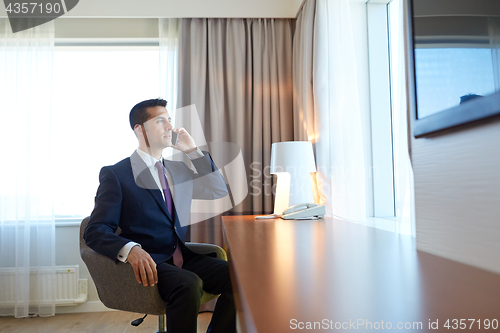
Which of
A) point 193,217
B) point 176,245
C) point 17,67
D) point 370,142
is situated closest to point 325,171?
point 370,142

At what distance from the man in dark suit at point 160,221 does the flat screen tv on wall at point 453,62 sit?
1226 millimetres

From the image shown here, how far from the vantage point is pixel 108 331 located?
106 inches

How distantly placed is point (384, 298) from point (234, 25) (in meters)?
3.09

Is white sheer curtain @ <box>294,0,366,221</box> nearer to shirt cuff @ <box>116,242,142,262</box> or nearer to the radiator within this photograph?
shirt cuff @ <box>116,242,142,262</box>

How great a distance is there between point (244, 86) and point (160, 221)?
170cm

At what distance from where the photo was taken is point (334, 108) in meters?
2.26

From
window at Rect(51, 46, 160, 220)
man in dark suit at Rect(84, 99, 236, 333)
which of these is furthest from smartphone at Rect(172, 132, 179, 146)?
window at Rect(51, 46, 160, 220)

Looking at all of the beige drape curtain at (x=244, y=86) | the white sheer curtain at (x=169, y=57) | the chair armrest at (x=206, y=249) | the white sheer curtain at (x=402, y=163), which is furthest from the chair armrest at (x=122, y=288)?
the white sheer curtain at (x=169, y=57)

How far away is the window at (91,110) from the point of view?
3344 mm

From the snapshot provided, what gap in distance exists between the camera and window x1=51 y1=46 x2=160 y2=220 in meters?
3.34

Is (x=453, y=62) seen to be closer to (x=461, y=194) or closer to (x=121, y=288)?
(x=461, y=194)

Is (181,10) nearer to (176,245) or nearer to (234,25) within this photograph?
(234,25)

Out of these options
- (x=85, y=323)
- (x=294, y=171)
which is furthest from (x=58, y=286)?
(x=294, y=171)

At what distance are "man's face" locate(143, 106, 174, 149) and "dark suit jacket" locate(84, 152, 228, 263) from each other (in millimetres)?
139
